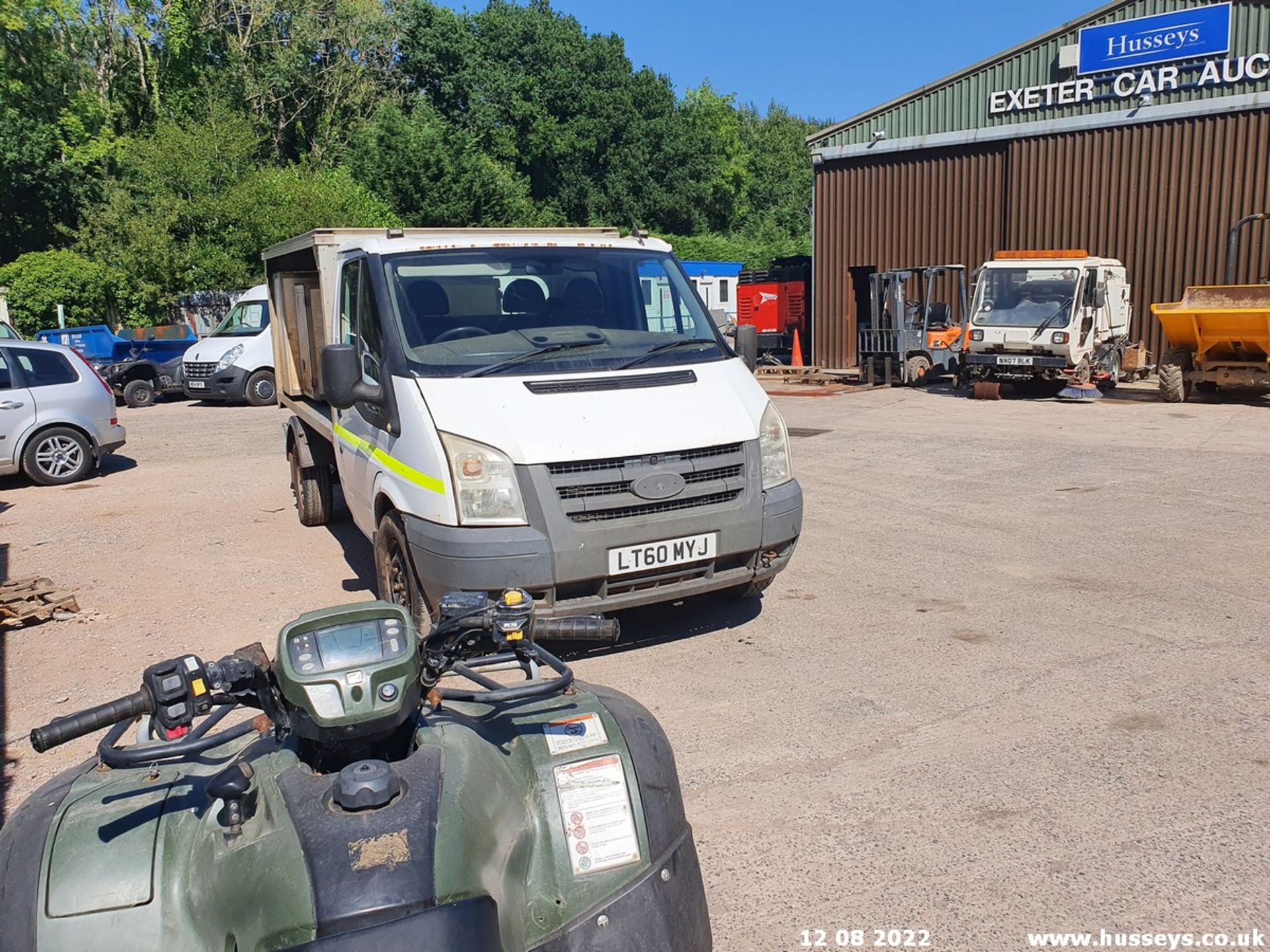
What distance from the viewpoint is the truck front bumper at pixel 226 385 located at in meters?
18.9

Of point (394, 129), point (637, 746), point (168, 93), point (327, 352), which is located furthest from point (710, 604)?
point (168, 93)

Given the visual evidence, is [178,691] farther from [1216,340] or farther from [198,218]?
[198,218]

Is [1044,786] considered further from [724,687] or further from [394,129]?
[394,129]

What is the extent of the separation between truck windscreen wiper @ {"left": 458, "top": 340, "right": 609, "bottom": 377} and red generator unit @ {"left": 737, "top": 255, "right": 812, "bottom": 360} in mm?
21033

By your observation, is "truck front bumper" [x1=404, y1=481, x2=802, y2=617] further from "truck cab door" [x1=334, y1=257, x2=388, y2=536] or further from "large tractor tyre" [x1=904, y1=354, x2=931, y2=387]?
"large tractor tyre" [x1=904, y1=354, x2=931, y2=387]

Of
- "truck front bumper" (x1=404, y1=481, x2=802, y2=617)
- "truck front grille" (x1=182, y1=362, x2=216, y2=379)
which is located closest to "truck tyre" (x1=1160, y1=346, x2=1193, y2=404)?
"truck front bumper" (x1=404, y1=481, x2=802, y2=617)

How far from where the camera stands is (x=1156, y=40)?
19.8 metres

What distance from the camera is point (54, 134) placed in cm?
3675

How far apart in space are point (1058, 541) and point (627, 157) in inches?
1947

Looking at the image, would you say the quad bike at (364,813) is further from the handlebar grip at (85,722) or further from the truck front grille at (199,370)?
the truck front grille at (199,370)

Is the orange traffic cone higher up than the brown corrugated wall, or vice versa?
the brown corrugated wall

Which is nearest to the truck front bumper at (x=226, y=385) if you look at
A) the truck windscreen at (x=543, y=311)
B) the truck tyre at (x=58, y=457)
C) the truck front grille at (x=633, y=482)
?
the truck tyre at (x=58, y=457)

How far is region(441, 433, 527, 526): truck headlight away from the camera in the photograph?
5043 millimetres

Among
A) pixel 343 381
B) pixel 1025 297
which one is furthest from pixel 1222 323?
pixel 343 381
